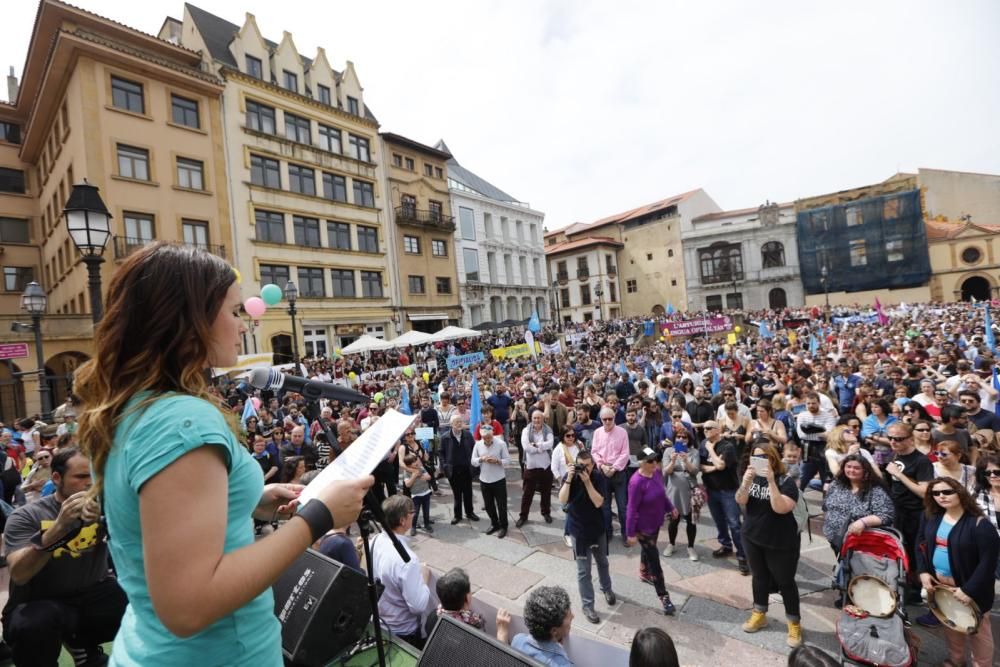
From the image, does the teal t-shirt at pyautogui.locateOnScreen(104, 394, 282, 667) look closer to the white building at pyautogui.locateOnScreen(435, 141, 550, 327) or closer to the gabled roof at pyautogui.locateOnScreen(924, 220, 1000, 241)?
the white building at pyautogui.locateOnScreen(435, 141, 550, 327)

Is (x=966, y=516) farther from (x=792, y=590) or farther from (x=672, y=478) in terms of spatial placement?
(x=672, y=478)

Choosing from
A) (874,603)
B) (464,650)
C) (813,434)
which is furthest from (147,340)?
(813,434)

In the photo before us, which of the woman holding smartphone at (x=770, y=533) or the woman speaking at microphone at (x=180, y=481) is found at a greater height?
the woman speaking at microphone at (x=180, y=481)

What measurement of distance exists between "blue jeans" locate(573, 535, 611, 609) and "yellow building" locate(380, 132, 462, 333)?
28572 millimetres

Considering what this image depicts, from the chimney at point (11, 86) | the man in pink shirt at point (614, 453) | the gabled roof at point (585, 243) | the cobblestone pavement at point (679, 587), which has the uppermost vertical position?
the chimney at point (11, 86)

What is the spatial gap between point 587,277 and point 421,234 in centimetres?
2936

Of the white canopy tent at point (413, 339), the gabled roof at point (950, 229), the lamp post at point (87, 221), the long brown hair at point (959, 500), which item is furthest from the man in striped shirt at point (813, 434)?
the gabled roof at point (950, 229)

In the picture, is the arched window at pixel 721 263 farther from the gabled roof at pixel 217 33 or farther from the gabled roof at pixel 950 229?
the gabled roof at pixel 217 33

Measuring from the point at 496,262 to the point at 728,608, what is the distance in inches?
1530

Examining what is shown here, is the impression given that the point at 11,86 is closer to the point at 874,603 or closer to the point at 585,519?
the point at 585,519

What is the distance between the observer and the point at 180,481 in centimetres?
99

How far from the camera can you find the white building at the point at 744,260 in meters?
51.9

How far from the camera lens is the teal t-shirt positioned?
40.6 inches

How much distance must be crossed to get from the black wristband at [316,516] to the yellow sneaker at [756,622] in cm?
503
